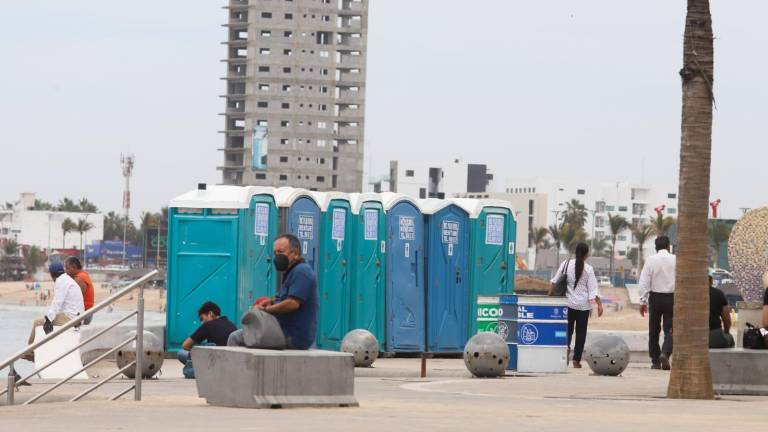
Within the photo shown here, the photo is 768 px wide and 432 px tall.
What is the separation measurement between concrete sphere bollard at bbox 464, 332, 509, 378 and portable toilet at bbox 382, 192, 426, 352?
5762 millimetres

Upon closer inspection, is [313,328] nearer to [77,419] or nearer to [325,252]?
[77,419]

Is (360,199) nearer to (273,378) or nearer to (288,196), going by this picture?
(288,196)

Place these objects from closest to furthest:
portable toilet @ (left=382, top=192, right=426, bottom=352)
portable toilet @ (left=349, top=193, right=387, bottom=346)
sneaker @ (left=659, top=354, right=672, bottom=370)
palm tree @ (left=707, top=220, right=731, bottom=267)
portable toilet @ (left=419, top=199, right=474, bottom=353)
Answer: sneaker @ (left=659, top=354, right=672, bottom=370), portable toilet @ (left=349, top=193, right=387, bottom=346), portable toilet @ (left=382, top=192, right=426, bottom=352), portable toilet @ (left=419, top=199, right=474, bottom=353), palm tree @ (left=707, top=220, right=731, bottom=267)

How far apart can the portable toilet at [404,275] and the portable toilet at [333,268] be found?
0.62 m

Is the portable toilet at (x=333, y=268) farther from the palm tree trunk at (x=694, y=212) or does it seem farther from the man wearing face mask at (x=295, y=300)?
the man wearing face mask at (x=295, y=300)

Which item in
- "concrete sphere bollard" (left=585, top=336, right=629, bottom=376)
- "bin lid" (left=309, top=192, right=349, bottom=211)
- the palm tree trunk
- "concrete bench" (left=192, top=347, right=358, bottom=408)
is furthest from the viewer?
"bin lid" (left=309, top=192, right=349, bottom=211)

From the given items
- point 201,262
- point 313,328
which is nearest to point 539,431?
point 313,328

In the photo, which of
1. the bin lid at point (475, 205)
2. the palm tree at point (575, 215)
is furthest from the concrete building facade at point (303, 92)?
the bin lid at point (475, 205)

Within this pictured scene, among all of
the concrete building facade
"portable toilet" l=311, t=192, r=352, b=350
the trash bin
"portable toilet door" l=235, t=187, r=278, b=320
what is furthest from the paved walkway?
the concrete building facade

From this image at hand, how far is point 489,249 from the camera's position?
2552 cm

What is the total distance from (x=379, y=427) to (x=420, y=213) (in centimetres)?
1466

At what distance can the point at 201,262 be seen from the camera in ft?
74.7

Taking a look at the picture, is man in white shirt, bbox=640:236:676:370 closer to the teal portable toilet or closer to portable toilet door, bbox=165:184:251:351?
the teal portable toilet

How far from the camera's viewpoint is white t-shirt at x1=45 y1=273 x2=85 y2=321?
1850 cm
